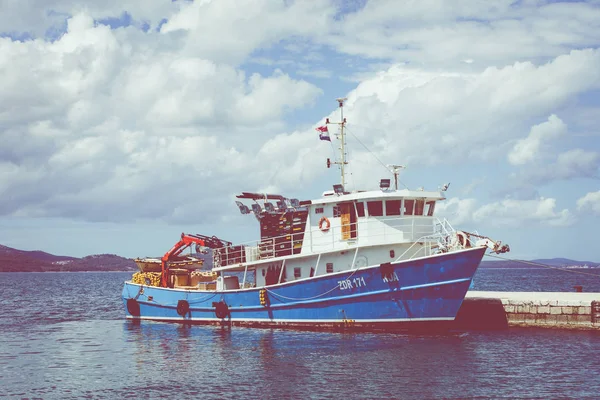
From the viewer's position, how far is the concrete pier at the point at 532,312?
2909 cm

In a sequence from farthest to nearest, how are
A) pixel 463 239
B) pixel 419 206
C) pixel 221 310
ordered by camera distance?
pixel 221 310 → pixel 419 206 → pixel 463 239

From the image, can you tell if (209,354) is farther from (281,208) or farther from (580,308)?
(580,308)

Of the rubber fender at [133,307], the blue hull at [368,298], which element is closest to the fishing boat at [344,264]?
the blue hull at [368,298]

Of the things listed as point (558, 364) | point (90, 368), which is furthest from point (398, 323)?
point (90, 368)

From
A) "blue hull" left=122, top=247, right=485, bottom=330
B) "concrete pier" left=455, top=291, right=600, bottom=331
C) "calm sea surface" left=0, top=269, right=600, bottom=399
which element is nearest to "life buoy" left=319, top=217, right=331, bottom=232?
"blue hull" left=122, top=247, right=485, bottom=330

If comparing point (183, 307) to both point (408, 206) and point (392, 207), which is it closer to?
point (392, 207)

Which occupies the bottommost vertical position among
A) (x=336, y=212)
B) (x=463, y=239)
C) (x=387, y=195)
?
(x=463, y=239)

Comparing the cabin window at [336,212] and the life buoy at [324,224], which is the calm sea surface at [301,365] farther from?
the cabin window at [336,212]

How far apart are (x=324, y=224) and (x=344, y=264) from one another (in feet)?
7.23

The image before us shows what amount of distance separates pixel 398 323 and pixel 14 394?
48.6ft

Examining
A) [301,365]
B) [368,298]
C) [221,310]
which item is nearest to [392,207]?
[368,298]

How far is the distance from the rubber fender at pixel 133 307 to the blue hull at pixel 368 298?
7.56 meters

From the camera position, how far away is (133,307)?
39.1m

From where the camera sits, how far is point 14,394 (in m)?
20.3
